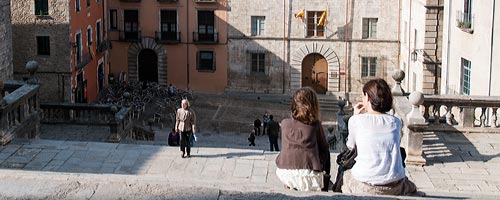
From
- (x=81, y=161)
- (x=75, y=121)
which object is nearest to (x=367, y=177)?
(x=81, y=161)

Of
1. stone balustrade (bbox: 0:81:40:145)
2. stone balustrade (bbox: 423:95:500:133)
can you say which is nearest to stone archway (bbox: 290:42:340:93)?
stone balustrade (bbox: 0:81:40:145)

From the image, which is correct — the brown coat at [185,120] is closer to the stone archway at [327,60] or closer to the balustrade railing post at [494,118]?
the balustrade railing post at [494,118]

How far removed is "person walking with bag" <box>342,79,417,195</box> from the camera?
7.98 m

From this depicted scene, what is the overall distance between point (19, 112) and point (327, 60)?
26.5 m

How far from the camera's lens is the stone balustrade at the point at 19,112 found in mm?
14742

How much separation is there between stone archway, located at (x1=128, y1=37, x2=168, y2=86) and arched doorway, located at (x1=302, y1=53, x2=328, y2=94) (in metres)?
7.33

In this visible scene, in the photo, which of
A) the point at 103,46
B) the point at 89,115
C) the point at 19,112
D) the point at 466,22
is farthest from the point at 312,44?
the point at 19,112

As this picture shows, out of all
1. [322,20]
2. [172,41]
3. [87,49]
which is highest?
[322,20]

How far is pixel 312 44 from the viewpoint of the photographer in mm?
40625

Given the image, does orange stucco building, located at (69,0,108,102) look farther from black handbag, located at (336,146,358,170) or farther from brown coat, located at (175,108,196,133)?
black handbag, located at (336,146,358,170)

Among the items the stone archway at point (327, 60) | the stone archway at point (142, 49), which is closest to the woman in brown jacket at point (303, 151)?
the stone archway at point (327, 60)

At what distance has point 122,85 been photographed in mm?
41250

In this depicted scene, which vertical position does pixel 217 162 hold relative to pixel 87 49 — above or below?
below

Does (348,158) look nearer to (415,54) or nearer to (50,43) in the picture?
(415,54)
